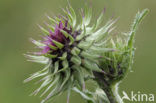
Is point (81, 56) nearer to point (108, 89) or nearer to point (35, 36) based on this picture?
point (108, 89)

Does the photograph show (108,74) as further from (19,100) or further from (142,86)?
(19,100)

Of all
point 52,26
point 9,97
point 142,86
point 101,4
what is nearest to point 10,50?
point 9,97

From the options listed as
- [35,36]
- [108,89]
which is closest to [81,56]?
[108,89]

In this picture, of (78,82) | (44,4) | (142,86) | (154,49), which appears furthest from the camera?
(44,4)

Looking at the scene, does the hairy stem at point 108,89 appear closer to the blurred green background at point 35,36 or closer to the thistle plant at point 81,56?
the thistle plant at point 81,56

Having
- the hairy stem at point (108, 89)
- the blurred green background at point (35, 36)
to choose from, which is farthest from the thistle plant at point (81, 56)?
the blurred green background at point (35, 36)

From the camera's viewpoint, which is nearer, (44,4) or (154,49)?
(154,49)

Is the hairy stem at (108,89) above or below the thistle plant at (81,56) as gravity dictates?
below
